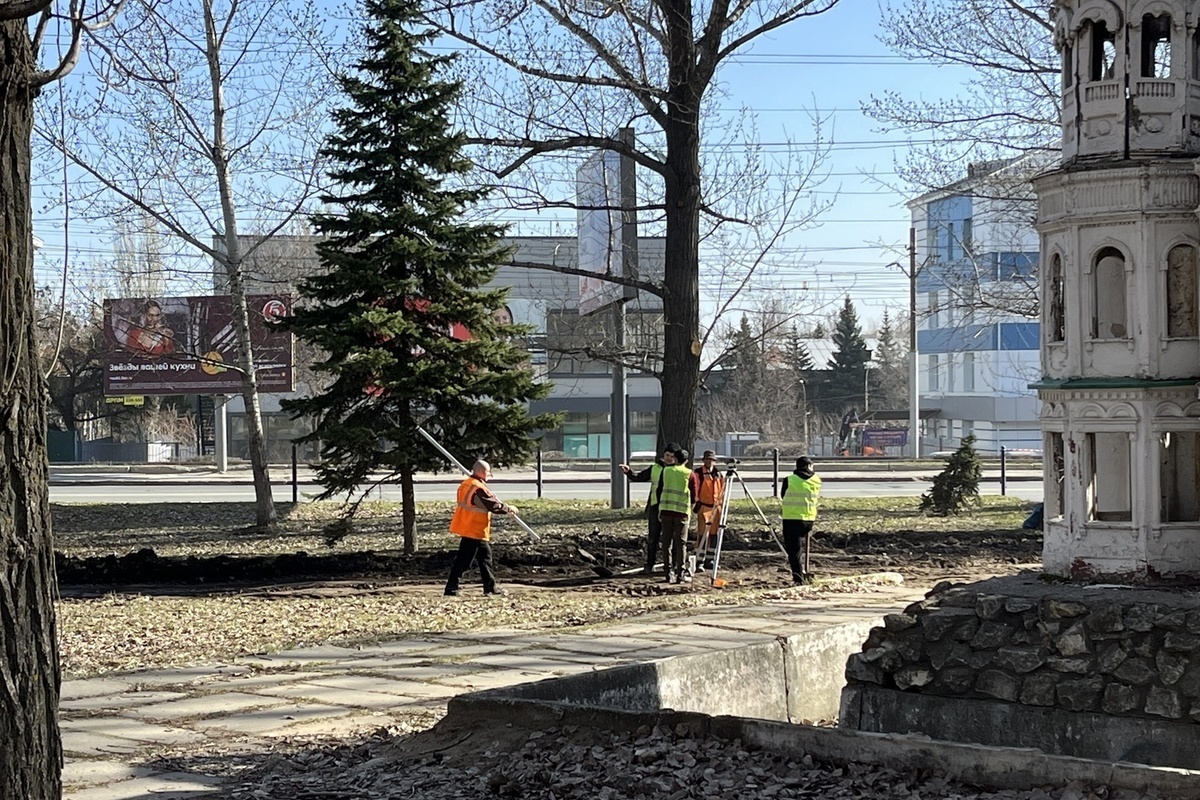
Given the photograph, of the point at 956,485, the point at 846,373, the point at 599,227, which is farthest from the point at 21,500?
the point at 846,373

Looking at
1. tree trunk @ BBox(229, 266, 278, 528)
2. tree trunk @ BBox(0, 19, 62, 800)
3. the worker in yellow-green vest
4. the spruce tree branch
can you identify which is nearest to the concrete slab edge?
tree trunk @ BBox(0, 19, 62, 800)

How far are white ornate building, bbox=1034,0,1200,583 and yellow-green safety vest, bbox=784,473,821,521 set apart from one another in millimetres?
7574

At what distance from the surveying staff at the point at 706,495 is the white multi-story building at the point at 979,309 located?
4.27 m

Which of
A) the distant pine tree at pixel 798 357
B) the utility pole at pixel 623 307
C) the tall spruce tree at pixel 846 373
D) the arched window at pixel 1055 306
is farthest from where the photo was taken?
the tall spruce tree at pixel 846 373

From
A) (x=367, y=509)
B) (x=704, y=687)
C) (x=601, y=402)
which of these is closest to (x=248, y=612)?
(x=704, y=687)

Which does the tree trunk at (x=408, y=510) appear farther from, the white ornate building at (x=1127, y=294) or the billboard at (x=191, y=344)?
the white ornate building at (x=1127, y=294)

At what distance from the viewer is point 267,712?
31.1 ft

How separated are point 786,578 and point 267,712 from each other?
32.2 ft

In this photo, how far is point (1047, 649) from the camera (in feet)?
29.9

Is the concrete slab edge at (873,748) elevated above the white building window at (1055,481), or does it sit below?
below

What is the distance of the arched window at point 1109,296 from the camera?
9328mm

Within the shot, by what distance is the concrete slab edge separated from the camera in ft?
21.1

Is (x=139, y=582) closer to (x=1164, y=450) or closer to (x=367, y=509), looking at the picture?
(x=367, y=509)

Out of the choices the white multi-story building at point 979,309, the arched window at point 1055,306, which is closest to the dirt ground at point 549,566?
the white multi-story building at point 979,309
